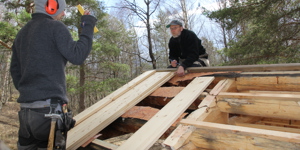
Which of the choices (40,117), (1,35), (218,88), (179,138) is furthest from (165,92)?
(1,35)

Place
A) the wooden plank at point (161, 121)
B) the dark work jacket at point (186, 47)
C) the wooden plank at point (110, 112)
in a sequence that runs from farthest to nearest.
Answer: the dark work jacket at point (186, 47) → the wooden plank at point (110, 112) → the wooden plank at point (161, 121)

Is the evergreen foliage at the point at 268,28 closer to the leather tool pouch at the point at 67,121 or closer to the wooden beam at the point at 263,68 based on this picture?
the wooden beam at the point at 263,68

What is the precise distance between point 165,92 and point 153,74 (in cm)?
77

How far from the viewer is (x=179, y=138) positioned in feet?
4.37

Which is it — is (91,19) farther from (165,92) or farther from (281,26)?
(281,26)

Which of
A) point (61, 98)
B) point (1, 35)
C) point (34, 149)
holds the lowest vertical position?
point (34, 149)

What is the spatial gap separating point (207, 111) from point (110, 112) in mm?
959

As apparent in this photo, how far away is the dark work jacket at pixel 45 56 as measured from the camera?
136 cm

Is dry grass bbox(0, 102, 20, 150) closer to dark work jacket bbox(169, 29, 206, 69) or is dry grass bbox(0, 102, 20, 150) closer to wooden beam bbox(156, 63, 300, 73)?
dark work jacket bbox(169, 29, 206, 69)

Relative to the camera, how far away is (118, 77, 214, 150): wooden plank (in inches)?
54.3

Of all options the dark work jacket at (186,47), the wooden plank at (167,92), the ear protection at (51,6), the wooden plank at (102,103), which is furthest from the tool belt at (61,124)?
the dark work jacket at (186,47)

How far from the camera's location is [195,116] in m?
1.59

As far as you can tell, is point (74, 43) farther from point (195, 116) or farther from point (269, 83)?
point (269, 83)

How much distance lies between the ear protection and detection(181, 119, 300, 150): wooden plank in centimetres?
133
